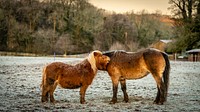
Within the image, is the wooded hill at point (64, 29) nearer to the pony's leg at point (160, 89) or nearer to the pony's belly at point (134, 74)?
the pony's belly at point (134, 74)

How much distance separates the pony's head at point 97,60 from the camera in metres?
10.1

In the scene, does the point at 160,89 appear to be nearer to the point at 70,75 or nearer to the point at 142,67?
the point at 142,67

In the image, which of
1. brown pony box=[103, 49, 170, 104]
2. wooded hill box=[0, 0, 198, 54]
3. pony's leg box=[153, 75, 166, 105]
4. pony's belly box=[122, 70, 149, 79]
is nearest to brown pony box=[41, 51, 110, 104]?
brown pony box=[103, 49, 170, 104]

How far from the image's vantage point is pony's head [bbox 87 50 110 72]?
10.1 metres

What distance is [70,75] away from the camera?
9844 mm

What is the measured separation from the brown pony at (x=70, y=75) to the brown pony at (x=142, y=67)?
71 centimetres

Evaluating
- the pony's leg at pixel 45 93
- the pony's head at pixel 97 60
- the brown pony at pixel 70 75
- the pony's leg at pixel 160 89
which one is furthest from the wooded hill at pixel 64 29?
the pony's leg at pixel 160 89

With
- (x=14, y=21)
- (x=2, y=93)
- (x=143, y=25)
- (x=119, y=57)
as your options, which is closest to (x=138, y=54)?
(x=119, y=57)

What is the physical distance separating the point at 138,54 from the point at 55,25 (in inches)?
2852

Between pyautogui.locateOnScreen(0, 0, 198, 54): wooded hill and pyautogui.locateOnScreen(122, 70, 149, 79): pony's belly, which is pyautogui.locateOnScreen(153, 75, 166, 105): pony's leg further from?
pyautogui.locateOnScreen(0, 0, 198, 54): wooded hill

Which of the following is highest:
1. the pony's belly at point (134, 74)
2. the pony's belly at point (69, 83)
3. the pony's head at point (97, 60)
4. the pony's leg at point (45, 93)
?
the pony's head at point (97, 60)

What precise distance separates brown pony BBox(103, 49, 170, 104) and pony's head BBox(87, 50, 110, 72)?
1.04 ft

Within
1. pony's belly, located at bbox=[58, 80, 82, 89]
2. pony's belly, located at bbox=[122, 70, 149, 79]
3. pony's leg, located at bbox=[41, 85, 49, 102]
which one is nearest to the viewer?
pony's belly, located at bbox=[58, 80, 82, 89]

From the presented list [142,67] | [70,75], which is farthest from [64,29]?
[70,75]
